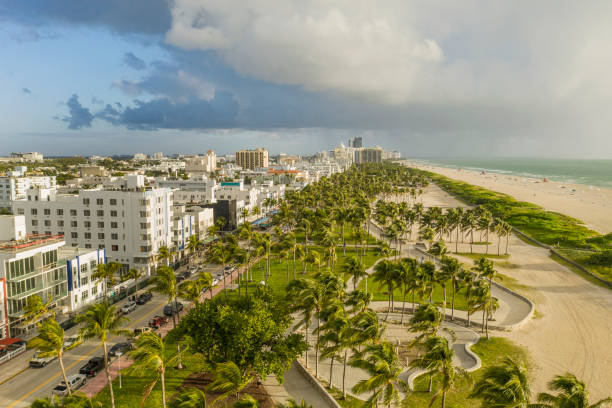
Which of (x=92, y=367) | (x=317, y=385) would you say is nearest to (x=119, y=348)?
(x=92, y=367)

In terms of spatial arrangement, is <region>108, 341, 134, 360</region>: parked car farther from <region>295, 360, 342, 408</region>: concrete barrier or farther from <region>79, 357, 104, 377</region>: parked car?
<region>295, 360, 342, 408</region>: concrete barrier

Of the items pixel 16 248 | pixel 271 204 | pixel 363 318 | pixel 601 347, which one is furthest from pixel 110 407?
pixel 271 204

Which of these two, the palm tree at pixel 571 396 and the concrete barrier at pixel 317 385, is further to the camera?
the concrete barrier at pixel 317 385

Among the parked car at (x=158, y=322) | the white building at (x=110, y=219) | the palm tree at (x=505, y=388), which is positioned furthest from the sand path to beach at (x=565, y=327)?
the white building at (x=110, y=219)

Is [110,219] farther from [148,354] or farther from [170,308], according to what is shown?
[148,354]

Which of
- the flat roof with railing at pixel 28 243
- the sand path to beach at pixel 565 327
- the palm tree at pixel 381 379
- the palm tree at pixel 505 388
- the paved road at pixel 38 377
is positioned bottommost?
the paved road at pixel 38 377

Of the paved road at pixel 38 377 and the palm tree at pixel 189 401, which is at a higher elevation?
the palm tree at pixel 189 401

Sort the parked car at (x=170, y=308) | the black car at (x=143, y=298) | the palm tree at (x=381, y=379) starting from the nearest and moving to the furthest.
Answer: the palm tree at (x=381, y=379), the parked car at (x=170, y=308), the black car at (x=143, y=298)

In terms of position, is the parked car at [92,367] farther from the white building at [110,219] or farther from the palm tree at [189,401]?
the white building at [110,219]

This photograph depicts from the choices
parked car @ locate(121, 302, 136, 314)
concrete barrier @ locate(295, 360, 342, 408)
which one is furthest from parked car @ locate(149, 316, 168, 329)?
concrete barrier @ locate(295, 360, 342, 408)
